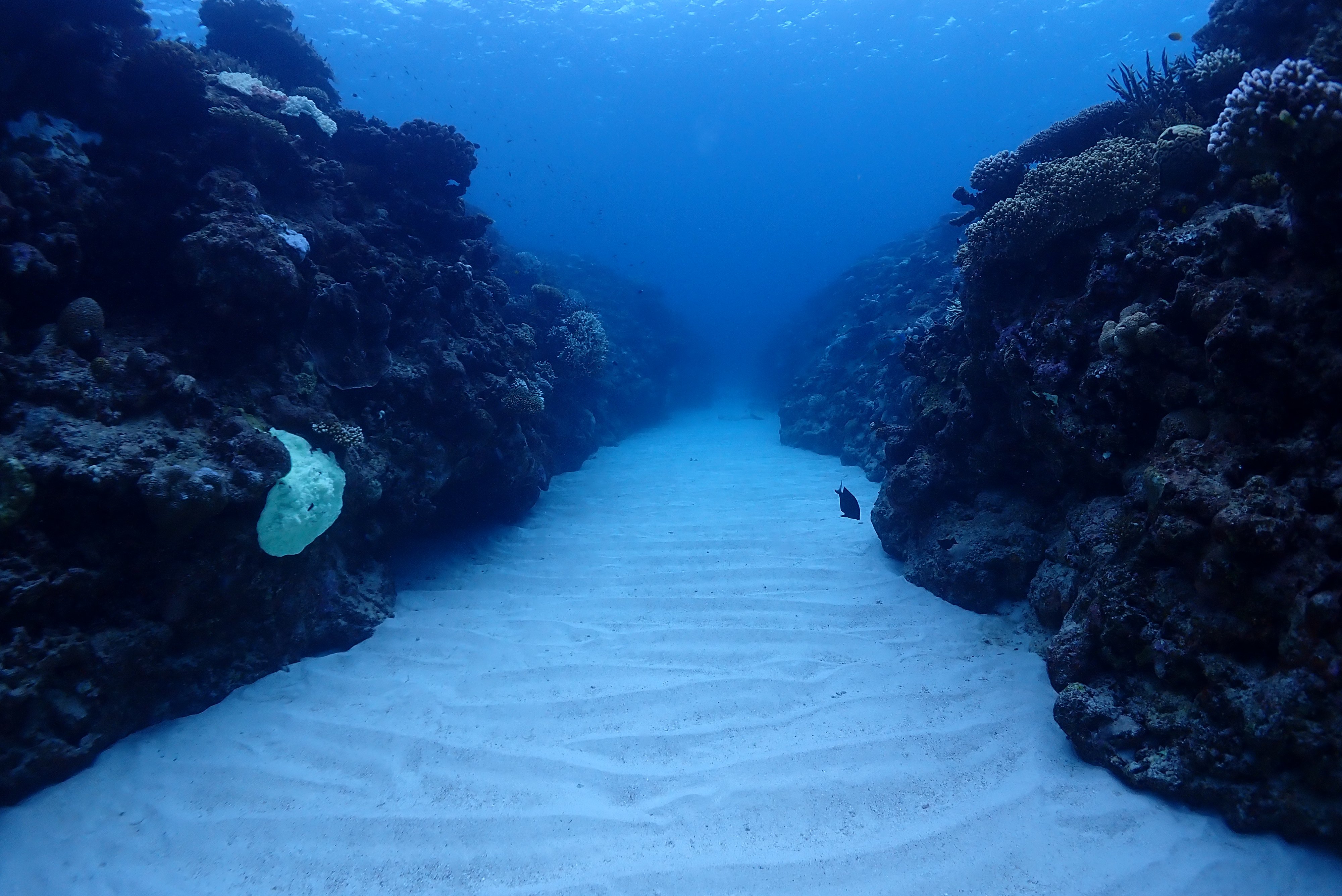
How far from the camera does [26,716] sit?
11.5 feet

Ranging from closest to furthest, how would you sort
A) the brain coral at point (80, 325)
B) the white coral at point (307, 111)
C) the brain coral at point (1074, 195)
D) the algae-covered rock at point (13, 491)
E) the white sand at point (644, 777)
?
the white sand at point (644, 777), the algae-covered rock at point (13, 491), the brain coral at point (80, 325), the brain coral at point (1074, 195), the white coral at point (307, 111)

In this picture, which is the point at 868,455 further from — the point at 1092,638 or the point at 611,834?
the point at 611,834

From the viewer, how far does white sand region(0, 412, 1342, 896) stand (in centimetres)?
303

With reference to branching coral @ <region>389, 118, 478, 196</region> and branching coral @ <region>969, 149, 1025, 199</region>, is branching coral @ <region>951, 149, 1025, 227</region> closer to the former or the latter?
branching coral @ <region>969, 149, 1025, 199</region>

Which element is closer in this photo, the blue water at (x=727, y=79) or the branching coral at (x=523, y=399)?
Result: the branching coral at (x=523, y=399)

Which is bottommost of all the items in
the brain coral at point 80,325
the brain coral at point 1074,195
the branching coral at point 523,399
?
the branching coral at point 523,399

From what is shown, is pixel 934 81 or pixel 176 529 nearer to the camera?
pixel 176 529

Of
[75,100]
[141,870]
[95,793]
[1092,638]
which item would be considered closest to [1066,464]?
[1092,638]

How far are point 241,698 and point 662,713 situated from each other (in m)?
3.65

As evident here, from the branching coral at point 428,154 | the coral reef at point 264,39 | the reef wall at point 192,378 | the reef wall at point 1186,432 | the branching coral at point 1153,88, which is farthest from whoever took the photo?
the coral reef at point 264,39

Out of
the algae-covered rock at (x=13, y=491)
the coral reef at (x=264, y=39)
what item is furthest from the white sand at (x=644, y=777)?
the coral reef at (x=264, y=39)

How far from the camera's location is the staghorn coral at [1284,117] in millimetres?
2861

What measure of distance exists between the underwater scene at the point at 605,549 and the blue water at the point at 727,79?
21320 mm

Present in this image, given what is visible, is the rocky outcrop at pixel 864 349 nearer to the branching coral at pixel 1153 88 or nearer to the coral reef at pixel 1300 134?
the branching coral at pixel 1153 88
